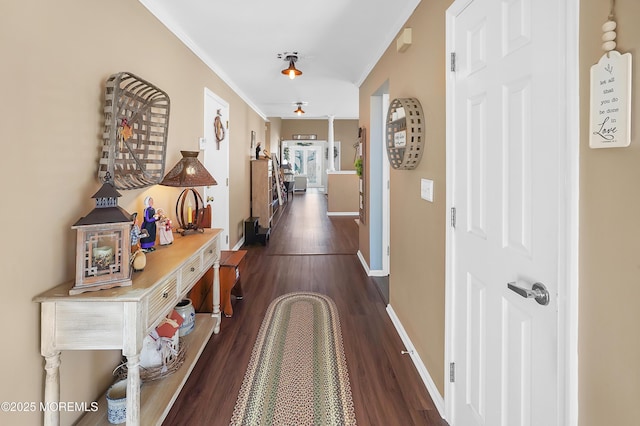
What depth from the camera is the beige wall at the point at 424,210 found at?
1971mm

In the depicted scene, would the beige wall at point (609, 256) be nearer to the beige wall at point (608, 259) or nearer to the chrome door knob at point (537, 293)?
the beige wall at point (608, 259)

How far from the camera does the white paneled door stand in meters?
1.06

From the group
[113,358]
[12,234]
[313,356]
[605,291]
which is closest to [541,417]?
[605,291]

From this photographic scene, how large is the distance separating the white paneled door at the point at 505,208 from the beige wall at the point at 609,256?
0.28 feet

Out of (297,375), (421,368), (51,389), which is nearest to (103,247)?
(51,389)

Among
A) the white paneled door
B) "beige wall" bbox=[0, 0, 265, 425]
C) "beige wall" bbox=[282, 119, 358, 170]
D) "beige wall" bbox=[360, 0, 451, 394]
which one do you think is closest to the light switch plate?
"beige wall" bbox=[360, 0, 451, 394]

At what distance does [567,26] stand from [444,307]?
139 cm

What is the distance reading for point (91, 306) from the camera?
1.39 meters

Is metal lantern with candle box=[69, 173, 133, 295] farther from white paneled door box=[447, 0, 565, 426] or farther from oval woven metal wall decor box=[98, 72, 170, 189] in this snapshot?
white paneled door box=[447, 0, 565, 426]

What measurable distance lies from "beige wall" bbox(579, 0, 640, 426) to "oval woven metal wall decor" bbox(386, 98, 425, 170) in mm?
1318

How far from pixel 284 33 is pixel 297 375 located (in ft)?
9.09

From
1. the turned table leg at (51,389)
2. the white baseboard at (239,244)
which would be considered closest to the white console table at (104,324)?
the turned table leg at (51,389)

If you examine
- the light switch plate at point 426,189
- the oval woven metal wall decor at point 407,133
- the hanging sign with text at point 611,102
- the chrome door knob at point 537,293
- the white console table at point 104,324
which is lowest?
the white console table at point 104,324

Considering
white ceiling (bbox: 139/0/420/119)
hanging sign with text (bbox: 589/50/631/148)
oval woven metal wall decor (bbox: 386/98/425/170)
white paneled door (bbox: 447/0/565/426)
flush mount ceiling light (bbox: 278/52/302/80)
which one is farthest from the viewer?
flush mount ceiling light (bbox: 278/52/302/80)
